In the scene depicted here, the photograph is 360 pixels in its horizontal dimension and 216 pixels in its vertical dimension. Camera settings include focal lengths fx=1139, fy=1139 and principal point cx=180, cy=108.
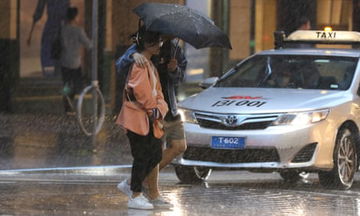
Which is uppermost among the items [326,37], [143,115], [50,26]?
[326,37]

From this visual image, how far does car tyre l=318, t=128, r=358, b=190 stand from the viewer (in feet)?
39.0

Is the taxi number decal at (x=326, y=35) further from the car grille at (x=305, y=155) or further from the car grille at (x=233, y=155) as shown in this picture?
the car grille at (x=233, y=155)

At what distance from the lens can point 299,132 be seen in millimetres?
11508

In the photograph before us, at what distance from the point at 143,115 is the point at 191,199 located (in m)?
1.35

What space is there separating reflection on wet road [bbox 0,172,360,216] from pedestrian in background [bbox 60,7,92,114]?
25.6 feet

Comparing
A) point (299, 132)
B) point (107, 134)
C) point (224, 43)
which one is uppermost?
point (224, 43)

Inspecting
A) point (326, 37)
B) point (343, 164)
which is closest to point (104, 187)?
point (343, 164)

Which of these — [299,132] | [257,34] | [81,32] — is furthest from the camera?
[257,34]

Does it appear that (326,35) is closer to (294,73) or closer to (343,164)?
(294,73)

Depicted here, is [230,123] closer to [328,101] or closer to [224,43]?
[328,101]

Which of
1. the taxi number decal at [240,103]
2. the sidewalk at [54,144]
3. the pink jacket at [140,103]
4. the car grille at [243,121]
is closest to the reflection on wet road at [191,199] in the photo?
the car grille at [243,121]

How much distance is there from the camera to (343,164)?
1205 cm

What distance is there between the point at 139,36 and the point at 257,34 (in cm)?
1234

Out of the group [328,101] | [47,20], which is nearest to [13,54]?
[47,20]
